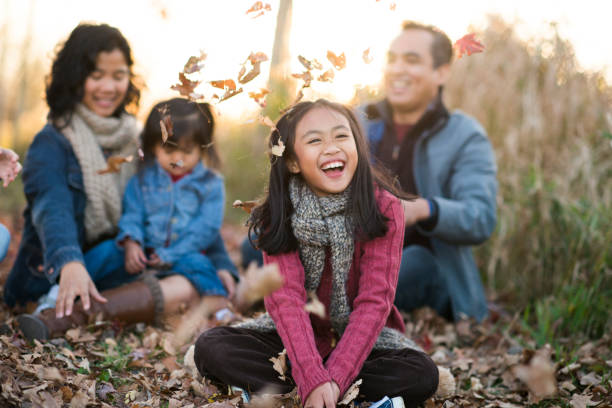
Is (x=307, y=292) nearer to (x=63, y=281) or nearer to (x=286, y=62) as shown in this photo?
(x=63, y=281)

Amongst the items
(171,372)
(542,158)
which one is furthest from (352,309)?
(542,158)

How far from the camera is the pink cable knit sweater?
79.2 inches

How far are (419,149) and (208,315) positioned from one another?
176 centimetres

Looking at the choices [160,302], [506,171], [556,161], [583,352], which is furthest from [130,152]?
[556,161]

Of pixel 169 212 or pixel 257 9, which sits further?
pixel 169 212

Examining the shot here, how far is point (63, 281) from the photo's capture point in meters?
2.66

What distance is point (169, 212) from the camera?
327cm

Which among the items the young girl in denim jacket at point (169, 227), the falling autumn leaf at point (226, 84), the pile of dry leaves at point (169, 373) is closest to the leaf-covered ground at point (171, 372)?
the pile of dry leaves at point (169, 373)

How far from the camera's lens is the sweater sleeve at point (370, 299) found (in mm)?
2039

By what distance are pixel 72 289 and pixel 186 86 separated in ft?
3.82

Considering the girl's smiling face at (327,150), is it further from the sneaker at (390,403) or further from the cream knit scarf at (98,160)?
the cream knit scarf at (98,160)

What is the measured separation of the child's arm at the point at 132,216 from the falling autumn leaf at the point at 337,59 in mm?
1570

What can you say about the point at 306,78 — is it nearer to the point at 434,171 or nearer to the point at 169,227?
the point at 169,227

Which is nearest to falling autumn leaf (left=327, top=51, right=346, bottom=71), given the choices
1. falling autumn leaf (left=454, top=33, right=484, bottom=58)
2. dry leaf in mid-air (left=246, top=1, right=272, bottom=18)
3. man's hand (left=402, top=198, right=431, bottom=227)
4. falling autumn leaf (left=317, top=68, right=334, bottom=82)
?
falling autumn leaf (left=317, top=68, right=334, bottom=82)
